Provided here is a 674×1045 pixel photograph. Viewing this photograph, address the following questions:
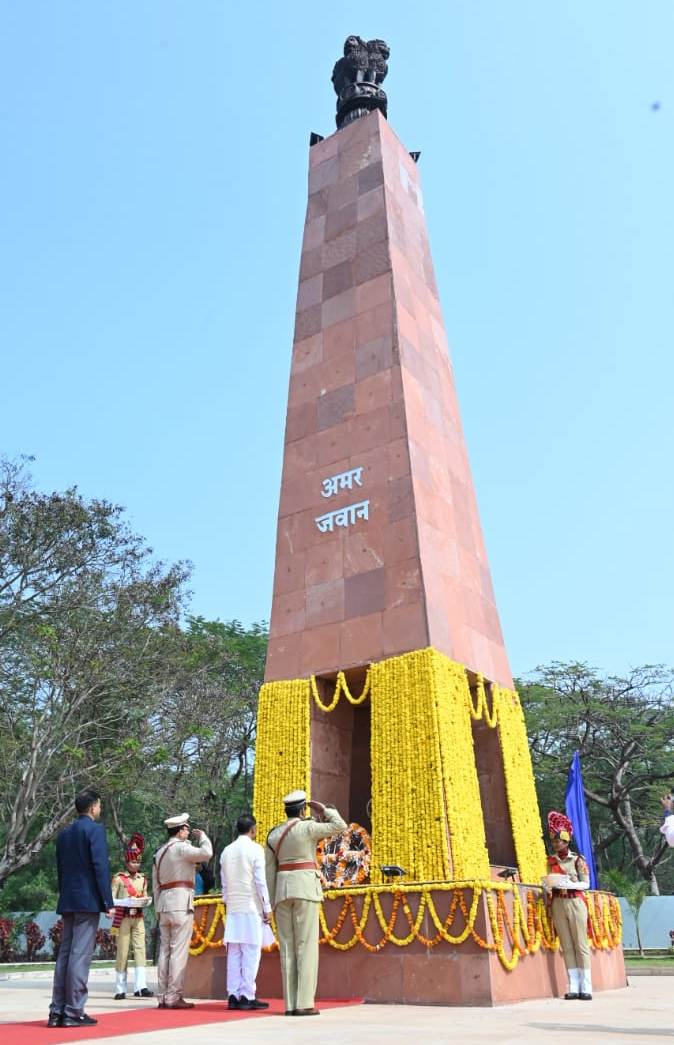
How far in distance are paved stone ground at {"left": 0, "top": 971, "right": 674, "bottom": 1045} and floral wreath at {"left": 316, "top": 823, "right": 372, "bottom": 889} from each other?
222 cm

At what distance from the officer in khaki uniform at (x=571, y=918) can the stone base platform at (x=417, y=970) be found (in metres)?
0.20

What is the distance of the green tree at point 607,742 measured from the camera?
26234 mm

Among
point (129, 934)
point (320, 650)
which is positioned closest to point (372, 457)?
point (320, 650)

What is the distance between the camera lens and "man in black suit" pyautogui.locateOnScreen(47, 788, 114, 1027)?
5680 mm

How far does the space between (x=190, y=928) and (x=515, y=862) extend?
4.26m

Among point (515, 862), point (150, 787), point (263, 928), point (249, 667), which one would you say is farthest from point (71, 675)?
point (263, 928)

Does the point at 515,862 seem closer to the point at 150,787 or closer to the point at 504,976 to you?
the point at 504,976

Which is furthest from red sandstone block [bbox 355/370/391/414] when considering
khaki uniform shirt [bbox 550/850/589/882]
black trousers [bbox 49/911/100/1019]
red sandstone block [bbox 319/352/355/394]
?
black trousers [bbox 49/911/100/1019]

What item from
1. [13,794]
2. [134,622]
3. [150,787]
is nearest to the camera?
[13,794]

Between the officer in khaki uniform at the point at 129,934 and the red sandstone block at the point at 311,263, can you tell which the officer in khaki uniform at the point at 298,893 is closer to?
the officer in khaki uniform at the point at 129,934

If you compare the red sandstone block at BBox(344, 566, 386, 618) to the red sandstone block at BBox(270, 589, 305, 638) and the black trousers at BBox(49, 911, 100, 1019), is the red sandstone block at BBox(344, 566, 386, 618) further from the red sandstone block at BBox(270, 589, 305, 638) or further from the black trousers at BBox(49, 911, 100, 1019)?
Result: the black trousers at BBox(49, 911, 100, 1019)

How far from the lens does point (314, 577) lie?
1104 centimetres

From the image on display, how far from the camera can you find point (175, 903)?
287 inches

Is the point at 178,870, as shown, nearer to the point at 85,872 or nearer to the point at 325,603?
the point at 85,872
